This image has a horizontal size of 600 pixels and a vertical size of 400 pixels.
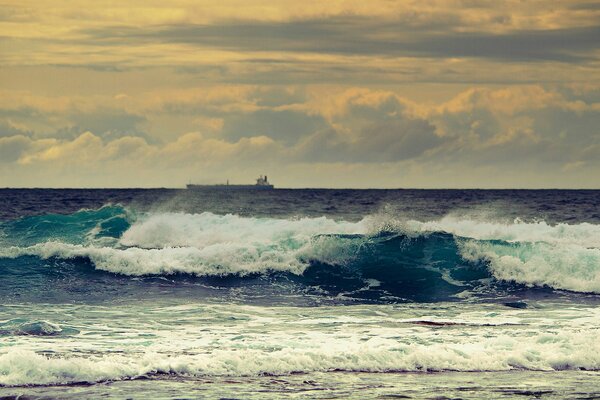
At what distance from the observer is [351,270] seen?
30.1 meters

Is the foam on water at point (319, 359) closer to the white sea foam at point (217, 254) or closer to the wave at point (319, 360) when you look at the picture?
the wave at point (319, 360)

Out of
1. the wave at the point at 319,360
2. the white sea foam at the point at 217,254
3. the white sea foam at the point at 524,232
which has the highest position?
the white sea foam at the point at 524,232

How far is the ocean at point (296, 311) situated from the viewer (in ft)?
46.9

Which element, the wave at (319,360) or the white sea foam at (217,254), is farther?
the white sea foam at (217,254)

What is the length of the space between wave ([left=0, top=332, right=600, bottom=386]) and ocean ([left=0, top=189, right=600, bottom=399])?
3cm

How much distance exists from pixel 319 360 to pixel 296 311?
7.15 m

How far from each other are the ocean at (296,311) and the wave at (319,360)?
0.03m

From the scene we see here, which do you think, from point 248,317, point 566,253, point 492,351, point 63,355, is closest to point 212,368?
point 63,355

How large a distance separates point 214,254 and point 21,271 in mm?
6147

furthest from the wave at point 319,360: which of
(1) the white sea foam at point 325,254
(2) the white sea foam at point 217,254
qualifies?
(2) the white sea foam at point 217,254

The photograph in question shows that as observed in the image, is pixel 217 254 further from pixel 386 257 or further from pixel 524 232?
pixel 524 232

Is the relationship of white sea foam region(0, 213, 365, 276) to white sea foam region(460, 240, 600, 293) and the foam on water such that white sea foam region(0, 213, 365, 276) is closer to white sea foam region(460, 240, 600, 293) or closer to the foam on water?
white sea foam region(460, 240, 600, 293)

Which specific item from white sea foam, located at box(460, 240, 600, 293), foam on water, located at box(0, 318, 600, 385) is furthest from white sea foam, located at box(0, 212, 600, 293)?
foam on water, located at box(0, 318, 600, 385)

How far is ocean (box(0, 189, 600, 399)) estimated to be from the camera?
14.3 metres
